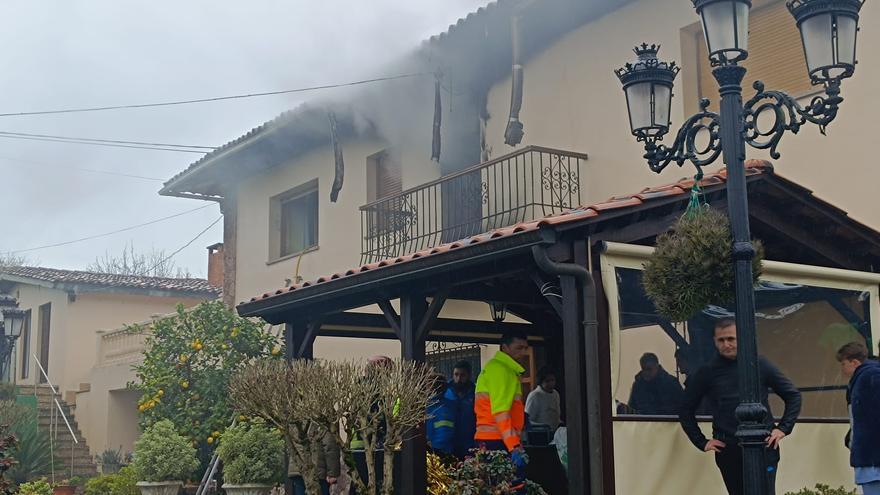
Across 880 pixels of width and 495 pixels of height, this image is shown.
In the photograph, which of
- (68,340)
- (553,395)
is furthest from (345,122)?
(68,340)

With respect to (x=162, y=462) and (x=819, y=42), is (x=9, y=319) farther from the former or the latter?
(x=819, y=42)

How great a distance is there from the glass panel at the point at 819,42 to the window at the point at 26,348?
26.9 metres

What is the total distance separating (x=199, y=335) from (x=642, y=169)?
22.4 feet

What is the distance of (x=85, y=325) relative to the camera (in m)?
27.8

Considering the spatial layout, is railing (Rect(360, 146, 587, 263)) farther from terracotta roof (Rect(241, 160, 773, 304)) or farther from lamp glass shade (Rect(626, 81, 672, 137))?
lamp glass shade (Rect(626, 81, 672, 137))

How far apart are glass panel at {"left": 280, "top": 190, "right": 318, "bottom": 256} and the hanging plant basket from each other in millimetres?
12529

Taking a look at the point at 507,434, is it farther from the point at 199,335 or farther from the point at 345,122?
the point at 345,122

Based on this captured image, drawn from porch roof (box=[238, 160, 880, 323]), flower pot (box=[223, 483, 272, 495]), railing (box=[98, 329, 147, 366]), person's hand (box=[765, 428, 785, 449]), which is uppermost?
railing (box=[98, 329, 147, 366])

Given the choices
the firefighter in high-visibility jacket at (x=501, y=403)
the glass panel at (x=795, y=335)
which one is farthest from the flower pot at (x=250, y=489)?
the glass panel at (x=795, y=335)

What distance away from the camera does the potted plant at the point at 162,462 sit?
1423 cm

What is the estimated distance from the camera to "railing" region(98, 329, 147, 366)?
23656 millimetres

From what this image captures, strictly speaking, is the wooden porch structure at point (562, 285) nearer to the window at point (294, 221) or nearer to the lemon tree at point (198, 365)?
the lemon tree at point (198, 365)

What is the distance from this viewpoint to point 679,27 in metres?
12.4

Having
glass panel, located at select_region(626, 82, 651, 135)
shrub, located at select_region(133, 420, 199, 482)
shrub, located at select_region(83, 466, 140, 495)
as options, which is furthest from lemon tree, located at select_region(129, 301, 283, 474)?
glass panel, located at select_region(626, 82, 651, 135)
